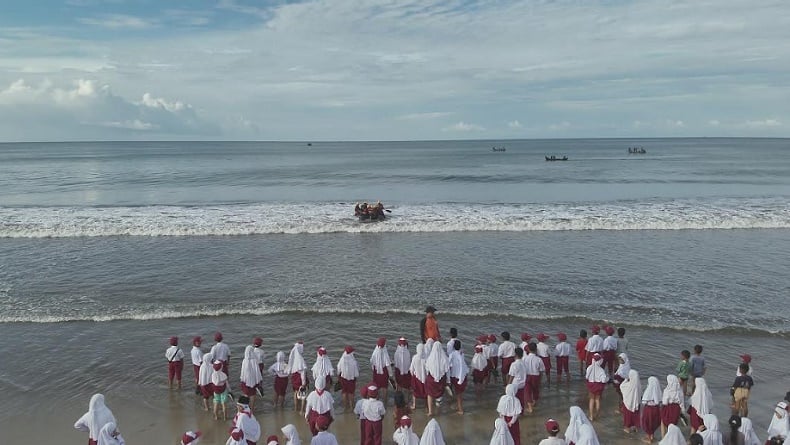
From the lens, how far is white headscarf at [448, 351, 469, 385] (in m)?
10.0

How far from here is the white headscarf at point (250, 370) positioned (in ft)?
33.0

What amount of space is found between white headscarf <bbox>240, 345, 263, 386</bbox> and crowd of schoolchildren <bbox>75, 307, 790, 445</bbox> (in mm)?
19

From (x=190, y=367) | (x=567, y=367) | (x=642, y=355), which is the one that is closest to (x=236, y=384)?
(x=190, y=367)

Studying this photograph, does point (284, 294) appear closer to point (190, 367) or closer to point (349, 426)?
point (190, 367)

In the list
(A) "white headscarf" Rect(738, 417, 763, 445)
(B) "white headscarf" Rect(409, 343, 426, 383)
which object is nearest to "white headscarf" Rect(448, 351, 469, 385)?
(B) "white headscarf" Rect(409, 343, 426, 383)

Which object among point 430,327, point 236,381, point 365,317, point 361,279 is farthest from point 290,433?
point 361,279

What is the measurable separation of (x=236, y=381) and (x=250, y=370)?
1.72m

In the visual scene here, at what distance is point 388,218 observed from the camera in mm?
29812

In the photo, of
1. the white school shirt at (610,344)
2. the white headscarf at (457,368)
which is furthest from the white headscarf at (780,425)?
the white headscarf at (457,368)

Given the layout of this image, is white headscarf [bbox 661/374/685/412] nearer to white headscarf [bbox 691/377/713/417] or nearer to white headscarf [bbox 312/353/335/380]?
white headscarf [bbox 691/377/713/417]

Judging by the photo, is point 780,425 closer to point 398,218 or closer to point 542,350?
point 542,350

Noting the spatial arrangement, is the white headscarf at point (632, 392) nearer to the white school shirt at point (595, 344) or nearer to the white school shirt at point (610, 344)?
the white school shirt at point (595, 344)

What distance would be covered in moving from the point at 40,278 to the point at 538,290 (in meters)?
16.8

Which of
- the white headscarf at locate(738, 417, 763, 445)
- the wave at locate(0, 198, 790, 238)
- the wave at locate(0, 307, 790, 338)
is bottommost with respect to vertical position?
the wave at locate(0, 307, 790, 338)
